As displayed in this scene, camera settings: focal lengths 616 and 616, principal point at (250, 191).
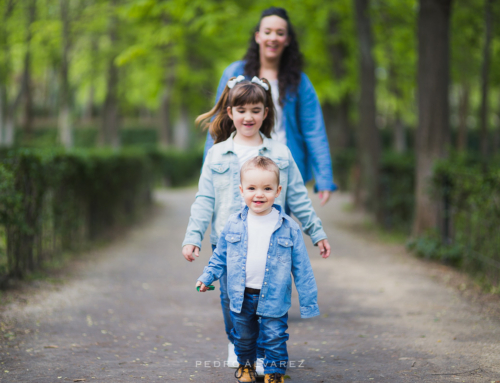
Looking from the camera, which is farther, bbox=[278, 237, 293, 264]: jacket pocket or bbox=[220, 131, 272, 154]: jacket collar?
bbox=[220, 131, 272, 154]: jacket collar

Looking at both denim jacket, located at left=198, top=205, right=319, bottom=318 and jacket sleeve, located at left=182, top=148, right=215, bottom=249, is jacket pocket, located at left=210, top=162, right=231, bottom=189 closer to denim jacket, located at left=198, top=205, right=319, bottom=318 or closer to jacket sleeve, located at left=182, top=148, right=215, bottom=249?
jacket sleeve, located at left=182, top=148, right=215, bottom=249

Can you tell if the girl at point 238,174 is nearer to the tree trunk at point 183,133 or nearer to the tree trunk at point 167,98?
the tree trunk at point 167,98

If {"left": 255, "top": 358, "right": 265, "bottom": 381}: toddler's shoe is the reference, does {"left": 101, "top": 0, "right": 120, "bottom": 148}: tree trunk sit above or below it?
above

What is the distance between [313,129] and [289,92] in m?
0.29

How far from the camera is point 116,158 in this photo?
10.2 m

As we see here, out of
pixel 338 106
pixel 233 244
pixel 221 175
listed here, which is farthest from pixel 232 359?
pixel 338 106

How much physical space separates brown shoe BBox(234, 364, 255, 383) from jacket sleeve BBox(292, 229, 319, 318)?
1.58 ft

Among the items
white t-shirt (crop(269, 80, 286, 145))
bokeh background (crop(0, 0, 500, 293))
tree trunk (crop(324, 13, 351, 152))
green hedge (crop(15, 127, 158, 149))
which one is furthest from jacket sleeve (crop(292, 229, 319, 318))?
green hedge (crop(15, 127, 158, 149))

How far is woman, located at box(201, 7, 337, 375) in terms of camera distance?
13.2 feet

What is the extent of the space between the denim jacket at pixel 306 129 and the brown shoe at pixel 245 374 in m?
1.25

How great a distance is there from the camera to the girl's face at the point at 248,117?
3457 millimetres

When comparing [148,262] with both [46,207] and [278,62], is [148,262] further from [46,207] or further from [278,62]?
[278,62]

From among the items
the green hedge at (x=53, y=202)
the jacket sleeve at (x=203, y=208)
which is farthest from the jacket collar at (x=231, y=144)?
the green hedge at (x=53, y=202)

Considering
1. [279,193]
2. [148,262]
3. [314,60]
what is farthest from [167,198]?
[279,193]
